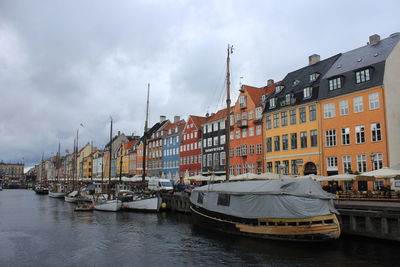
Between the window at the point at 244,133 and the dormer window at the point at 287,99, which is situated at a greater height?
the dormer window at the point at 287,99

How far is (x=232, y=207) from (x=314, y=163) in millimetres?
22313

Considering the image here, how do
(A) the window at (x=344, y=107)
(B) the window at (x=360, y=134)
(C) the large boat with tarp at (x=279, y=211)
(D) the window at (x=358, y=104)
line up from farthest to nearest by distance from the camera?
(A) the window at (x=344, y=107)
(D) the window at (x=358, y=104)
(B) the window at (x=360, y=134)
(C) the large boat with tarp at (x=279, y=211)

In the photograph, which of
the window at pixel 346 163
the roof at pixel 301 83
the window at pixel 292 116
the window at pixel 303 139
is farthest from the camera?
the window at pixel 292 116

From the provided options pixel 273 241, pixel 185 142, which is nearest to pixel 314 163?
pixel 273 241

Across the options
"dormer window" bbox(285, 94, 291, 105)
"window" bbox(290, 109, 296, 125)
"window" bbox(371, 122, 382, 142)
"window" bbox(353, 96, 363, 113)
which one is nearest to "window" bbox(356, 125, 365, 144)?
"window" bbox(371, 122, 382, 142)

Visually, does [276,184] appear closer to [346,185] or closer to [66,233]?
[66,233]

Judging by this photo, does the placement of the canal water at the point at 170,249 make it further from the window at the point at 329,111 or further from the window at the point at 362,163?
the window at the point at 329,111

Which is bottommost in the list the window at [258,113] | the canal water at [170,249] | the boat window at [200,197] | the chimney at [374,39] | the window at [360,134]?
the canal water at [170,249]

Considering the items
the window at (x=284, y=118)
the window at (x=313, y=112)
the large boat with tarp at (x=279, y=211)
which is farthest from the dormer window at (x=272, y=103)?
the large boat with tarp at (x=279, y=211)

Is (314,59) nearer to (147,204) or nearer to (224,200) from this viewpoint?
(147,204)

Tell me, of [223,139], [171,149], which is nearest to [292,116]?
[223,139]

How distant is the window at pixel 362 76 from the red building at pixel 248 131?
1619 cm

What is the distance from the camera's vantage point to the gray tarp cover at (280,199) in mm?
21684

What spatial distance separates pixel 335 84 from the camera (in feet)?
144
